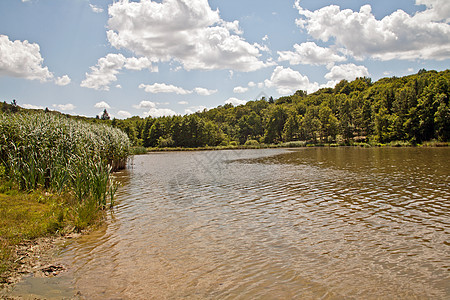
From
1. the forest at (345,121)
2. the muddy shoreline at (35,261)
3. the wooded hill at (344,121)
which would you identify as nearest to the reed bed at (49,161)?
the muddy shoreline at (35,261)

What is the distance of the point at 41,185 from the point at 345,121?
313 feet

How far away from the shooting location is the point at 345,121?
3708 inches

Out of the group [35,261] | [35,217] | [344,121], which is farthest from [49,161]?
[344,121]

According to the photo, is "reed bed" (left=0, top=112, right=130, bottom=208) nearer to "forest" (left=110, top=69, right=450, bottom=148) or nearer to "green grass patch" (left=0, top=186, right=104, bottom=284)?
"green grass patch" (left=0, top=186, right=104, bottom=284)

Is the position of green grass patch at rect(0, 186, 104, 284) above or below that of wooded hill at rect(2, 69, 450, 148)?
below

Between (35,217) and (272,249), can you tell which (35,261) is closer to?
(35,217)

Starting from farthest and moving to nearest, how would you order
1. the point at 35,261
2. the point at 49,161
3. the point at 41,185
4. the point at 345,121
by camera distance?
the point at 345,121, the point at 49,161, the point at 41,185, the point at 35,261

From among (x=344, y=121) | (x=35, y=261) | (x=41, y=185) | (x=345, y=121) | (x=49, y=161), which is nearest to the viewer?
(x=35, y=261)

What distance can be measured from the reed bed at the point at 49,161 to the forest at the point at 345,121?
7029 centimetres

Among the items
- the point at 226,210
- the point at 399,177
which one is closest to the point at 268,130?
the point at 399,177

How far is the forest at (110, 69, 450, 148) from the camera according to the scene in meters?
65.9

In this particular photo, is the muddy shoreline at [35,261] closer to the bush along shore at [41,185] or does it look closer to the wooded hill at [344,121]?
the bush along shore at [41,185]

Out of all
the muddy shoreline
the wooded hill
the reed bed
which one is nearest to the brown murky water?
the muddy shoreline

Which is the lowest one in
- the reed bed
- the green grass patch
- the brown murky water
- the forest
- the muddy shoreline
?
the brown murky water
